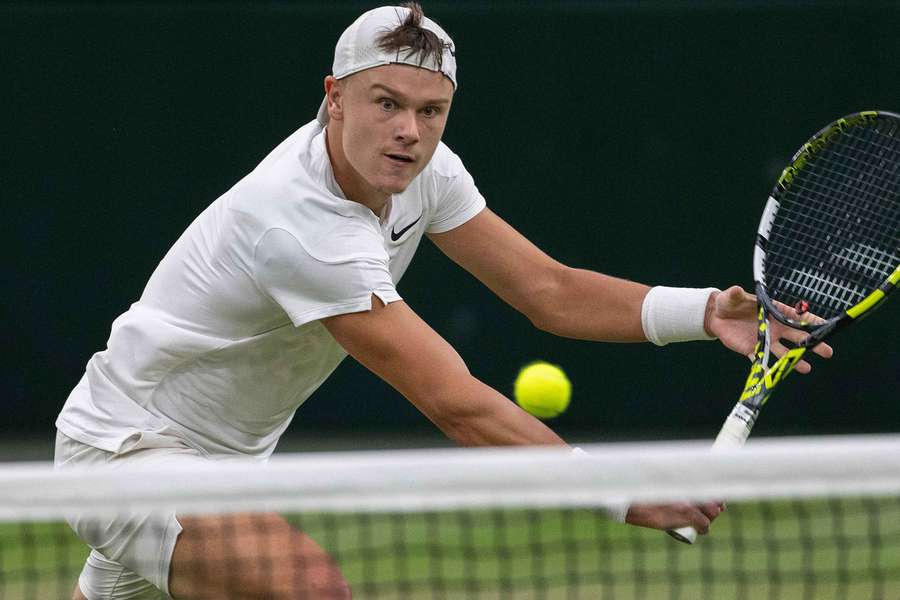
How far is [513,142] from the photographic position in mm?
6953

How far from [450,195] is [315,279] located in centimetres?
69

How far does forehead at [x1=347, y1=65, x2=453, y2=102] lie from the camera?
3.03 metres

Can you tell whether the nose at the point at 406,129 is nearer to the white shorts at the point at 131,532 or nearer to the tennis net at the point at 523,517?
the tennis net at the point at 523,517

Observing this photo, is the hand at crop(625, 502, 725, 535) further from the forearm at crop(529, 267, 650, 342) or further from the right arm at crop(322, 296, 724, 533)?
the forearm at crop(529, 267, 650, 342)

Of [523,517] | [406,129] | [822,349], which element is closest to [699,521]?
[822,349]

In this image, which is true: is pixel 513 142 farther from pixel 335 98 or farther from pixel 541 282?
pixel 335 98

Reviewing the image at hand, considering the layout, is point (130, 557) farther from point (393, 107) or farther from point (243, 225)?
point (393, 107)

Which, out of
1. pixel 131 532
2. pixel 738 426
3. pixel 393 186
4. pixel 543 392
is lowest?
pixel 131 532

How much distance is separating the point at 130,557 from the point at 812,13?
4.80 m

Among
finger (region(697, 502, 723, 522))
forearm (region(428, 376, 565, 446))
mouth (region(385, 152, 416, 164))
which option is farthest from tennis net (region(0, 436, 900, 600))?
mouth (region(385, 152, 416, 164))

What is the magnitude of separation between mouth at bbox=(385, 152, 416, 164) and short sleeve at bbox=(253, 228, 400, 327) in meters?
0.20

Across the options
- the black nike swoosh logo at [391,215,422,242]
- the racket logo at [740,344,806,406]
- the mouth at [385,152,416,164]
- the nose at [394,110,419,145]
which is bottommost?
the racket logo at [740,344,806,406]

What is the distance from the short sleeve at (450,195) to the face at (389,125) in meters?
0.37

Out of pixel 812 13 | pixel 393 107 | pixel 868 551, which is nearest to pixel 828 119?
pixel 812 13
